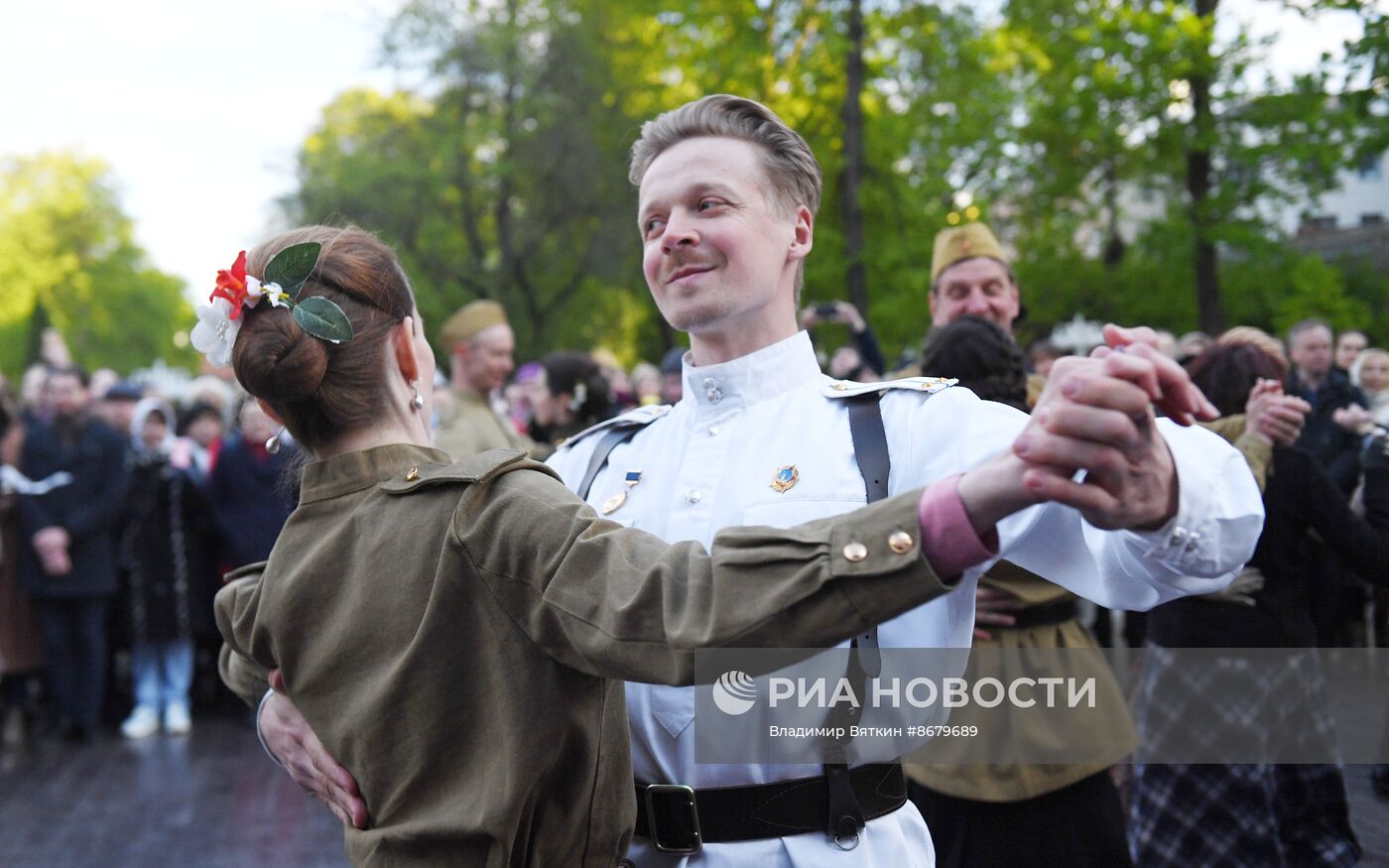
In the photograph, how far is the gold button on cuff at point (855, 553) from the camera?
1444mm

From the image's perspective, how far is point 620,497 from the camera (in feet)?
7.88

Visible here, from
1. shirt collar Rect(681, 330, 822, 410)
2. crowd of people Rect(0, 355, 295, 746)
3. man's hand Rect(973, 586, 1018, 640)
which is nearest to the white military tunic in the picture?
shirt collar Rect(681, 330, 822, 410)

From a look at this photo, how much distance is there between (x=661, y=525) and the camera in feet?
7.57

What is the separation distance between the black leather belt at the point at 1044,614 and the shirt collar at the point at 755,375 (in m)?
1.52

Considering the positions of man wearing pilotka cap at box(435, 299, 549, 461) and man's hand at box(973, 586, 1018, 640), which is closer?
man's hand at box(973, 586, 1018, 640)

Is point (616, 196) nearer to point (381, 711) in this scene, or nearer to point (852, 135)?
point (852, 135)

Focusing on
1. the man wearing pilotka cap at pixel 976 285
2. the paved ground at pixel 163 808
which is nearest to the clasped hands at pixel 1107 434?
the man wearing pilotka cap at pixel 976 285

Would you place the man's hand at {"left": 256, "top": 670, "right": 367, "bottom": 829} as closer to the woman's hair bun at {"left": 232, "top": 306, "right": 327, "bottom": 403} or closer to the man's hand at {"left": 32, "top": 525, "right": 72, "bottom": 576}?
the woman's hair bun at {"left": 232, "top": 306, "right": 327, "bottom": 403}

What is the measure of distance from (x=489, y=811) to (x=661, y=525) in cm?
70

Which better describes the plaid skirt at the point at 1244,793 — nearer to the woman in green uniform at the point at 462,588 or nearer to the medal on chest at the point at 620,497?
the medal on chest at the point at 620,497

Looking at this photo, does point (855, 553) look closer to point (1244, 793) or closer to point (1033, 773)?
point (1033, 773)

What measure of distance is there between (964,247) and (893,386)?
2.65m

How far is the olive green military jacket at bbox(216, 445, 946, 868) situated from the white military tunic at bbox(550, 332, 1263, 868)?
240 millimetres

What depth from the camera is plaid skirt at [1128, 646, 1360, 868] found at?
4031mm
